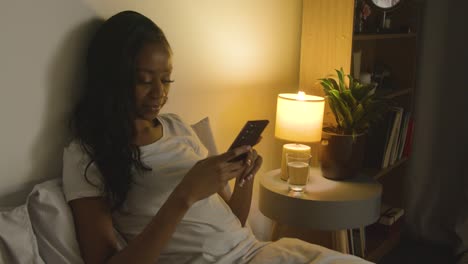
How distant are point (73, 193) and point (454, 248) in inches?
88.1

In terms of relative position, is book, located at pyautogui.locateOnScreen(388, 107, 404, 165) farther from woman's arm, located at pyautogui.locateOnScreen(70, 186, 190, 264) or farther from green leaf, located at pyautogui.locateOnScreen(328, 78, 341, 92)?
woman's arm, located at pyautogui.locateOnScreen(70, 186, 190, 264)

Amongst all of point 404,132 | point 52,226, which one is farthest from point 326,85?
point 52,226

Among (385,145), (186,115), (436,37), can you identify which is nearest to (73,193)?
(186,115)

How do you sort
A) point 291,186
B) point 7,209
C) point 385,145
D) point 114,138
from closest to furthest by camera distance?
point 7,209, point 114,138, point 291,186, point 385,145

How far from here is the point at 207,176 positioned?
1224 millimetres

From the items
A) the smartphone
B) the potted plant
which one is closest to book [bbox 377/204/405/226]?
the potted plant

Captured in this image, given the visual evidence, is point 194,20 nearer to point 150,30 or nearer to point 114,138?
point 150,30

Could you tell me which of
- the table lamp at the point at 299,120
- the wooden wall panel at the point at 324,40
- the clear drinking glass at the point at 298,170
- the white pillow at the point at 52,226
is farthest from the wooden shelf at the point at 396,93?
the white pillow at the point at 52,226

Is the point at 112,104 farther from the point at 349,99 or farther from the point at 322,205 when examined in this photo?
the point at 349,99

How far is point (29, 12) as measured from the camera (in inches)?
45.7

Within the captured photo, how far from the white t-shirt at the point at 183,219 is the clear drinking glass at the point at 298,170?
0.44 metres

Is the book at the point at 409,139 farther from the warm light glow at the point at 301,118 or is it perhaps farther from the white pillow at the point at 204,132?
the white pillow at the point at 204,132

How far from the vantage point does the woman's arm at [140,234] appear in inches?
45.4

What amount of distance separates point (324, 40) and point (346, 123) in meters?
0.39
